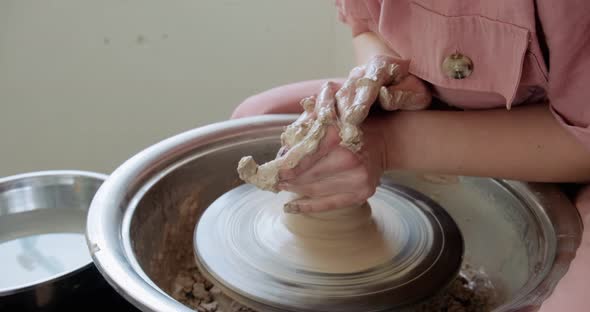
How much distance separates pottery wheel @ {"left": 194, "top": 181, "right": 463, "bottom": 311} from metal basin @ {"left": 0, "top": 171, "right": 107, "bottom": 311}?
0.36 m

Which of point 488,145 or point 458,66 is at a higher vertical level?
point 458,66

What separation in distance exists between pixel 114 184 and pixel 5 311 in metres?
0.38

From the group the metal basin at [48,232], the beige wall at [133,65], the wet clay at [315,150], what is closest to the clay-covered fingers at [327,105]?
the wet clay at [315,150]

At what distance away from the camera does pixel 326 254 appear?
94cm

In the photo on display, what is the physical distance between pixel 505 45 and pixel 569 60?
9 centimetres

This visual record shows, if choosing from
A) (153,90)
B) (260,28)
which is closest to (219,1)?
(260,28)

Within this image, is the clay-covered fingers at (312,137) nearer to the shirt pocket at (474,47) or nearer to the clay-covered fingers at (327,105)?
the clay-covered fingers at (327,105)

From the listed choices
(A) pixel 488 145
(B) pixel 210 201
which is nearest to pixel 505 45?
(A) pixel 488 145

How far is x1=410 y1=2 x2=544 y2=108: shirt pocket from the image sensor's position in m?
0.89

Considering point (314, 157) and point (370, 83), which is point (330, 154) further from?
point (370, 83)

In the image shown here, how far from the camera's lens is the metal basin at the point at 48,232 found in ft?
3.94

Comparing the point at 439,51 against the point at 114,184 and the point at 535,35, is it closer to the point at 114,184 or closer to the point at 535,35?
the point at 535,35

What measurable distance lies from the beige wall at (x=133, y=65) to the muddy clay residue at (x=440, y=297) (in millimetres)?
1241

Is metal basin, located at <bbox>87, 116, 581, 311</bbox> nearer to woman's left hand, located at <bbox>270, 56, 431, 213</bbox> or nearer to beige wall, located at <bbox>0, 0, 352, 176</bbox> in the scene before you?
woman's left hand, located at <bbox>270, 56, 431, 213</bbox>
